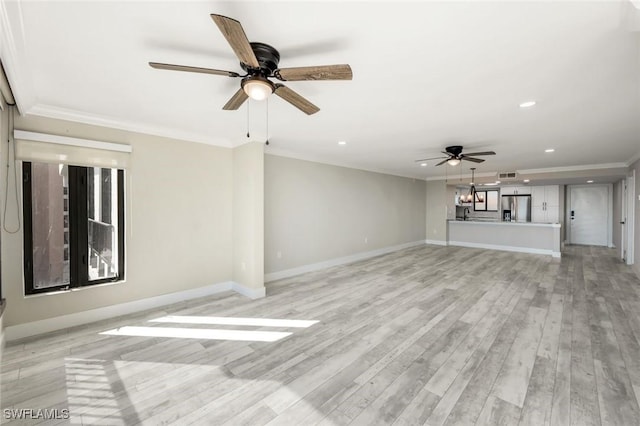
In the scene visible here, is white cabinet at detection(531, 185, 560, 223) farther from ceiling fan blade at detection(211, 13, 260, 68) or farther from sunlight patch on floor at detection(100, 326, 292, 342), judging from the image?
ceiling fan blade at detection(211, 13, 260, 68)

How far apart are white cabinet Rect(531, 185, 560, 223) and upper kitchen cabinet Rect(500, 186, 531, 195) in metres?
0.19

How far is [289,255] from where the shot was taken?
→ 5.26m

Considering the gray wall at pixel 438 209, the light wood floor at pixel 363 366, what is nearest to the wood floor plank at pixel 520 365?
the light wood floor at pixel 363 366

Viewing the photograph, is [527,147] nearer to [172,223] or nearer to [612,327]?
[612,327]

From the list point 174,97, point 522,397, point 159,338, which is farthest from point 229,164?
point 522,397

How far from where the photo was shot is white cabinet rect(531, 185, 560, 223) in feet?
30.9

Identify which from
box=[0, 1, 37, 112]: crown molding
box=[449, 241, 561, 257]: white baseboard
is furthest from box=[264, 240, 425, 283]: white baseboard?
box=[0, 1, 37, 112]: crown molding

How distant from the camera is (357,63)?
2.01 m

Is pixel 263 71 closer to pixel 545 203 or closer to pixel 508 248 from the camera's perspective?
pixel 508 248

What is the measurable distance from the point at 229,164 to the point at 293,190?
4.54 ft

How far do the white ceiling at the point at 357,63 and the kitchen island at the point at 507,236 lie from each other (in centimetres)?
454

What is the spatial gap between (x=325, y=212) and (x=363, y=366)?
3887 millimetres

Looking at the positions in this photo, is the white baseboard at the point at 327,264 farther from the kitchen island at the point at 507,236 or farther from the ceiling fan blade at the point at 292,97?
the ceiling fan blade at the point at 292,97

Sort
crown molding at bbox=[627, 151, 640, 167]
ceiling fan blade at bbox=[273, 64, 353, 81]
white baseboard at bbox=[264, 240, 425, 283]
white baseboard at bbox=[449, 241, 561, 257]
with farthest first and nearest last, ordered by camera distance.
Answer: white baseboard at bbox=[449, 241, 561, 257] → crown molding at bbox=[627, 151, 640, 167] → white baseboard at bbox=[264, 240, 425, 283] → ceiling fan blade at bbox=[273, 64, 353, 81]
